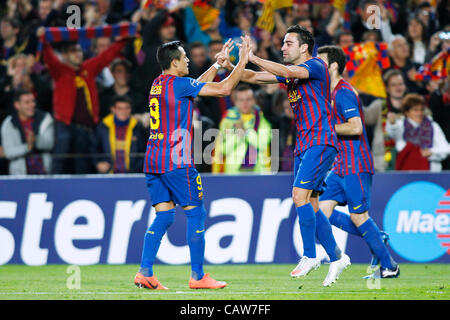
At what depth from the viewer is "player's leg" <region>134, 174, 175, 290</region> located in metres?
7.93

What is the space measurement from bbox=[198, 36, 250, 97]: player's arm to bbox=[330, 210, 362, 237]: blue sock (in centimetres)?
250

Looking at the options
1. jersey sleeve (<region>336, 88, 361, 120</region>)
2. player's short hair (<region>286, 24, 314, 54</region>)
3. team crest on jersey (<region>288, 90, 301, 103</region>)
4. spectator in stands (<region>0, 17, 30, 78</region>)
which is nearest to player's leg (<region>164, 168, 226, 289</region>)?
team crest on jersey (<region>288, 90, 301, 103</region>)

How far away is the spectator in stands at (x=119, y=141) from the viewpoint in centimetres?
1176

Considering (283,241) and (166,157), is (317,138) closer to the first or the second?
(166,157)

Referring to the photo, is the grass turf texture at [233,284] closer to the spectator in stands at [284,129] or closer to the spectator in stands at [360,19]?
the spectator in stands at [284,129]

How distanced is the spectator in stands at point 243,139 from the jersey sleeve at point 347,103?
8.10ft

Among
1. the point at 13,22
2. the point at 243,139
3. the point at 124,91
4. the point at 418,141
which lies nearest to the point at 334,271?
the point at 243,139

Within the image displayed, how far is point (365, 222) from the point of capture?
9.30 metres

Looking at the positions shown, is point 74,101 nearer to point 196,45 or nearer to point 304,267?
point 196,45

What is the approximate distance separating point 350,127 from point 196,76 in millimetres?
3919

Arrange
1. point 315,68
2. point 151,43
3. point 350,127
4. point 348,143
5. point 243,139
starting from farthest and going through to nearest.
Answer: point 151,43 → point 243,139 → point 348,143 → point 350,127 → point 315,68

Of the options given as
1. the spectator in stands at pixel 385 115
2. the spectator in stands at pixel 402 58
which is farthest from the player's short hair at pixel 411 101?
the spectator in stands at pixel 402 58

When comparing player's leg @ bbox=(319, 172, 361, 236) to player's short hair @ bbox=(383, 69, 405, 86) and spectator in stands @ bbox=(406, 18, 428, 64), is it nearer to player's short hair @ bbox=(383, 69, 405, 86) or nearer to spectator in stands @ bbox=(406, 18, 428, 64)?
player's short hair @ bbox=(383, 69, 405, 86)

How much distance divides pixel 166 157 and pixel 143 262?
40.1 inches
